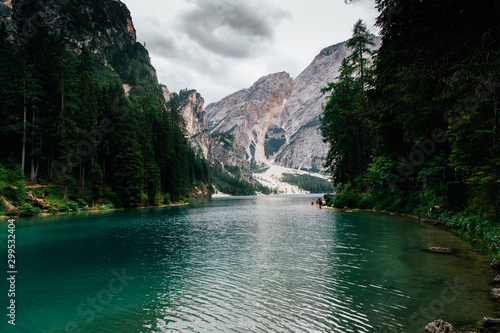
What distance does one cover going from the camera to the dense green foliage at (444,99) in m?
8.50

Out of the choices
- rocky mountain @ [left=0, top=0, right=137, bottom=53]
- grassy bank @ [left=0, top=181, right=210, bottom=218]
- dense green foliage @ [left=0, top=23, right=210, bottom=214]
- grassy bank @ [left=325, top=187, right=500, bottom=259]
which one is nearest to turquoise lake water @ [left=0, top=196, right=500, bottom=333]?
grassy bank @ [left=325, top=187, right=500, bottom=259]

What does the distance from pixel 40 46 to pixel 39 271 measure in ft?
174

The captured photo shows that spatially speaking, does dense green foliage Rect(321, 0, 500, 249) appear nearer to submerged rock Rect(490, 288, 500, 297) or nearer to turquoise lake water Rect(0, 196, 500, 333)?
submerged rock Rect(490, 288, 500, 297)

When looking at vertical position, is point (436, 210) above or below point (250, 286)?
above

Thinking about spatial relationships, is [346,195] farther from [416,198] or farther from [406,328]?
[406,328]

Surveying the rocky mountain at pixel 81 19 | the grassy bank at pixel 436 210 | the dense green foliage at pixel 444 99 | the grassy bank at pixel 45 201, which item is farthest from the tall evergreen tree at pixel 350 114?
the rocky mountain at pixel 81 19

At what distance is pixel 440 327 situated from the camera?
5.96m

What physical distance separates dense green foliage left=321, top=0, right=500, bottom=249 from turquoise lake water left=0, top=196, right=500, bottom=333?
4671mm

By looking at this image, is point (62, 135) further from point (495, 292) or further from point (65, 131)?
point (495, 292)

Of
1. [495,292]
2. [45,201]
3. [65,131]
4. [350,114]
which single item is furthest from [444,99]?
[65,131]

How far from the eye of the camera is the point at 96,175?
45219mm

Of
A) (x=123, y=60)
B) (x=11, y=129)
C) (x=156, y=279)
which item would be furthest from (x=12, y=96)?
(x=123, y=60)

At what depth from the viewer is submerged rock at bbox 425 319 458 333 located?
19.2ft

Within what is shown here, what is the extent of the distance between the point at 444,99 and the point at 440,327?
1103cm
